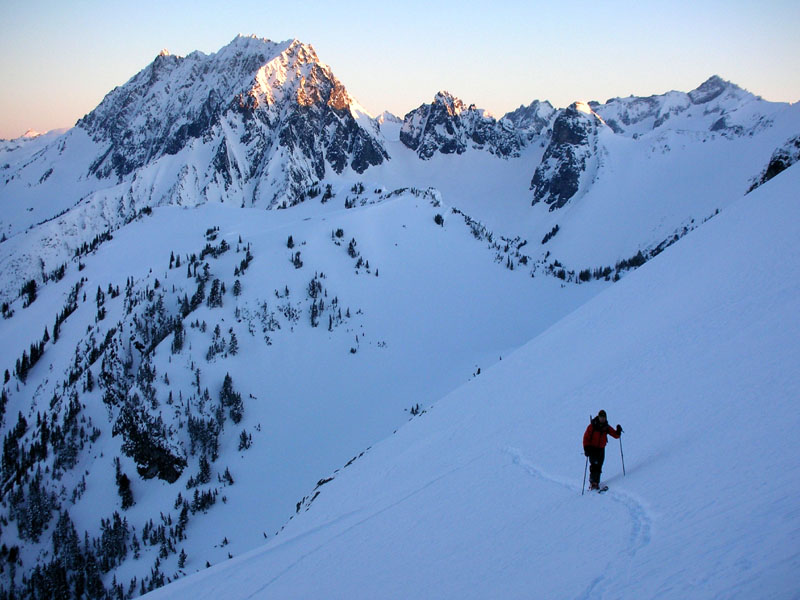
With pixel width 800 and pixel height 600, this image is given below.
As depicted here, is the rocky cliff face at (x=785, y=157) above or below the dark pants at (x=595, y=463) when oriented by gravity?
below

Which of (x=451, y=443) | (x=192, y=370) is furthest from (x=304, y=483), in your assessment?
(x=451, y=443)

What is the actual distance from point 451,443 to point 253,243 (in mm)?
91526

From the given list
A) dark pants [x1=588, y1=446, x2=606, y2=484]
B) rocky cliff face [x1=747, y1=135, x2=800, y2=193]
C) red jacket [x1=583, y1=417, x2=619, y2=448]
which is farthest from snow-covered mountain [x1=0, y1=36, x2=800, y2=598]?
red jacket [x1=583, y1=417, x2=619, y2=448]

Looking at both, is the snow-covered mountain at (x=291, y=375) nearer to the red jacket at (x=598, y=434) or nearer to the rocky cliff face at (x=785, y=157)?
the rocky cliff face at (x=785, y=157)

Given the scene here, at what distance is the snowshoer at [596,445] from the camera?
1366cm

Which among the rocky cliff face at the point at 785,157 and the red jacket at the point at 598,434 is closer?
the red jacket at the point at 598,434

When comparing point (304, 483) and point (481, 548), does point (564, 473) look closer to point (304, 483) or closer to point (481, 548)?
point (481, 548)

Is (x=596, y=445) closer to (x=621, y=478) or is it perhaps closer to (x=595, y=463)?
(x=595, y=463)

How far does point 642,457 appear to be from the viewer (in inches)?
557

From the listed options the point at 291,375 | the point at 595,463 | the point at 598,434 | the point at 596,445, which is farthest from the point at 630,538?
the point at 291,375

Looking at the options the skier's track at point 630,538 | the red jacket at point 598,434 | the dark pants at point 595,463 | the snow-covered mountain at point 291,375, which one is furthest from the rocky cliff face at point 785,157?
the skier's track at point 630,538

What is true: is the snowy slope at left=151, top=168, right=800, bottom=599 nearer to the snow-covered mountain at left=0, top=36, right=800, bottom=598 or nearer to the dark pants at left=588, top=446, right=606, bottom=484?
the snow-covered mountain at left=0, top=36, right=800, bottom=598

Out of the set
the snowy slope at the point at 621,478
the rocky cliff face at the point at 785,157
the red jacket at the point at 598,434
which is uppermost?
the red jacket at the point at 598,434

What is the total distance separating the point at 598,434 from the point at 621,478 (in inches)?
46.9
